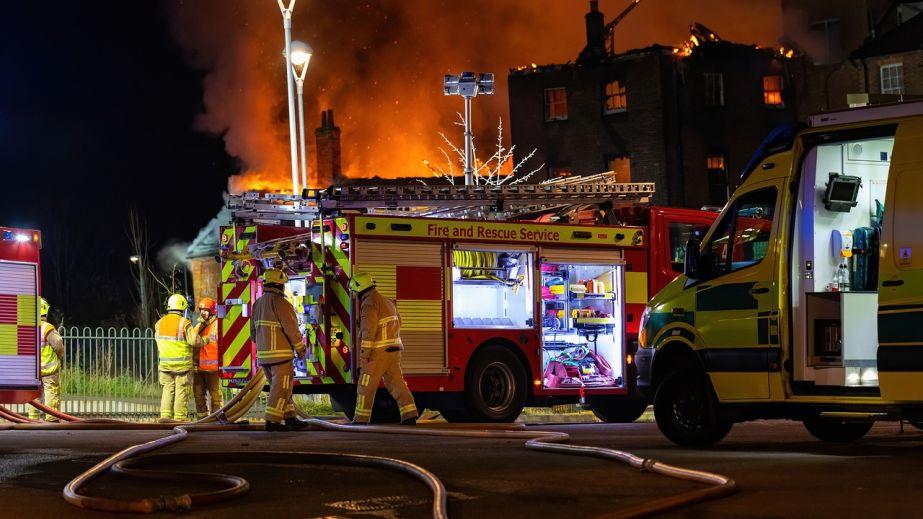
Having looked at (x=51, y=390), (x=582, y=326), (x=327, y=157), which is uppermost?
(x=327, y=157)

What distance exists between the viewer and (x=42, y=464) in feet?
31.1

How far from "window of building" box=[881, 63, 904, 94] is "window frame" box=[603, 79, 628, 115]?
782 cm

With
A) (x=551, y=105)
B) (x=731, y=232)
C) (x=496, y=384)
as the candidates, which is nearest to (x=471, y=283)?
(x=496, y=384)

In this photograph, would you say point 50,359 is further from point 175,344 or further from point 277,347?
point 277,347

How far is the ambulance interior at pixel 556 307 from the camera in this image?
50.4 ft

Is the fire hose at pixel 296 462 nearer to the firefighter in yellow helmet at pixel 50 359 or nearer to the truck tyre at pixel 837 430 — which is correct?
the firefighter in yellow helmet at pixel 50 359

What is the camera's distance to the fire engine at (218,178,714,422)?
14602 mm

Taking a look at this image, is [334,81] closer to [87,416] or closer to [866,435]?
[87,416]

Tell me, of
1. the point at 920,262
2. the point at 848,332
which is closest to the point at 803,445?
the point at 848,332

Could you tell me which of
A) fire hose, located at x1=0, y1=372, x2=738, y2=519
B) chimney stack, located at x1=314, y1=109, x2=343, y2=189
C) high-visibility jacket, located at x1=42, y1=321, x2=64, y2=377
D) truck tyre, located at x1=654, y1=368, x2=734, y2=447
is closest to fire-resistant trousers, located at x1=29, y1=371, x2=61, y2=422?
high-visibility jacket, located at x1=42, y1=321, x2=64, y2=377

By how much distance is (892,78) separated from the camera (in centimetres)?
4094

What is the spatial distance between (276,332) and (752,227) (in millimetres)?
5015

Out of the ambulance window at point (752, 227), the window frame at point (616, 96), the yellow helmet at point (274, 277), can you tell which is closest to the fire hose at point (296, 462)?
the yellow helmet at point (274, 277)

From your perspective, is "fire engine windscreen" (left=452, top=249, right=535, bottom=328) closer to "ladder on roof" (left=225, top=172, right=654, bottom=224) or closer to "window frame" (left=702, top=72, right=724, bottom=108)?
"ladder on roof" (left=225, top=172, right=654, bottom=224)
